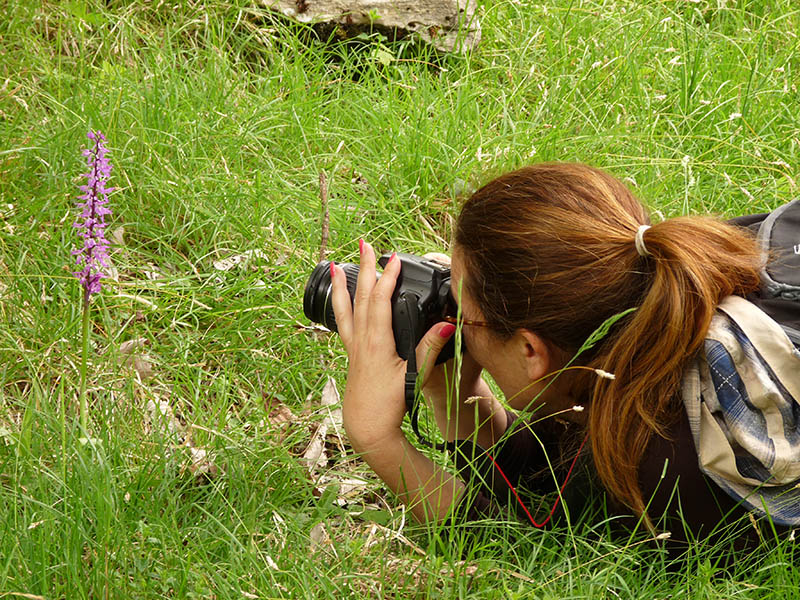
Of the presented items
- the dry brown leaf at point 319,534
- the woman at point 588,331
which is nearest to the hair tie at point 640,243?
the woman at point 588,331

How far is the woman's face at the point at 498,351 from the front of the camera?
71.9 inches

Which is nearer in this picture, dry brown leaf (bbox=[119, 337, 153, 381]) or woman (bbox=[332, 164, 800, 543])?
woman (bbox=[332, 164, 800, 543])

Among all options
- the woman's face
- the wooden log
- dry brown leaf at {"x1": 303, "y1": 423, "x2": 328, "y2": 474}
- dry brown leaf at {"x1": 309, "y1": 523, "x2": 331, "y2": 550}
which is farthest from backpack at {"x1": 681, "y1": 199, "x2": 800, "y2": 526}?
the wooden log

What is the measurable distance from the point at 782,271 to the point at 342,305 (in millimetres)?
878

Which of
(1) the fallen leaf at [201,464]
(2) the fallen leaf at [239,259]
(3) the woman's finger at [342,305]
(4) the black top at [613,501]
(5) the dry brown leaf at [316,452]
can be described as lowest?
(5) the dry brown leaf at [316,452]

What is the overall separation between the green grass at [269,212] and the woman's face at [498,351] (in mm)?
308

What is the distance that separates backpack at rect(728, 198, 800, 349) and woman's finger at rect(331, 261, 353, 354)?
31.5 inches

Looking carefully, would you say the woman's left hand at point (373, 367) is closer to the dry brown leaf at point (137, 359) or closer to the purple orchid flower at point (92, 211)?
the purple orchid flower at point (92, 211)

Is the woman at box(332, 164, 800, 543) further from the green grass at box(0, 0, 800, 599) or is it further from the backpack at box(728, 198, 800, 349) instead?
the green grass at box(0, 0, 800, 599)

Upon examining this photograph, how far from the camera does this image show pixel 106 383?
2.31m

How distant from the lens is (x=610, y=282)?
1.70 metres

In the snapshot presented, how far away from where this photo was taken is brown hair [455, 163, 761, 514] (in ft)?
5.49

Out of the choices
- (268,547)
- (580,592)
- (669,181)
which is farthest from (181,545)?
(669,181)

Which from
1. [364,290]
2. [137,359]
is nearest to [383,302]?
[364,290]
